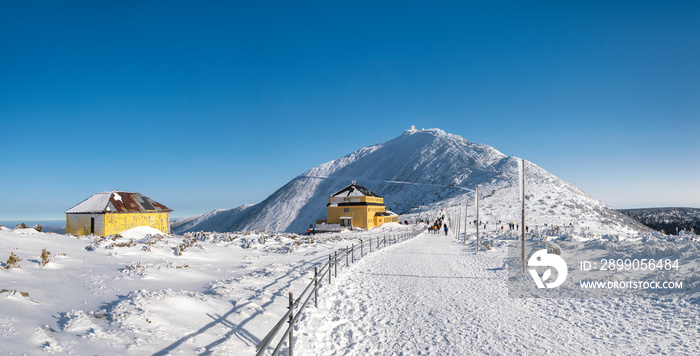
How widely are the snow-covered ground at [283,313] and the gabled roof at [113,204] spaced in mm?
25462

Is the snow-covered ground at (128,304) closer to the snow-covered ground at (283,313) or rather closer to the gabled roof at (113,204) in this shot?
the snow-covered ground at (283,313)

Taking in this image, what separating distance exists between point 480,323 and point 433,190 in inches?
4374

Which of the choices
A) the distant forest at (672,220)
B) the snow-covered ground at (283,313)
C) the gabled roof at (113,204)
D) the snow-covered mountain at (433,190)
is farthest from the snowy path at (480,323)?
the distant forest at (672,220)

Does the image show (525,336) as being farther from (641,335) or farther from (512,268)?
(512,268)

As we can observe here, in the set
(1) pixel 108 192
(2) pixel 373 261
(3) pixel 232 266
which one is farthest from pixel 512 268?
(1) pixel 108 192

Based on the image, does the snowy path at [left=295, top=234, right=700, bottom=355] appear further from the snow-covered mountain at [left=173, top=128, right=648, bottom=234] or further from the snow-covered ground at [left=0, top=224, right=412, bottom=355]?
the snow-covered mountain at [left=173, top=128, right=648, bottom=234]

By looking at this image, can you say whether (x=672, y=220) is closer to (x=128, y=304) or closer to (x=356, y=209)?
(x=356, y=209)

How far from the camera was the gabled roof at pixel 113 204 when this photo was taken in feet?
116

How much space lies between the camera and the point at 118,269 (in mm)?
11000

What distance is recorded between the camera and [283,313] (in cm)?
869

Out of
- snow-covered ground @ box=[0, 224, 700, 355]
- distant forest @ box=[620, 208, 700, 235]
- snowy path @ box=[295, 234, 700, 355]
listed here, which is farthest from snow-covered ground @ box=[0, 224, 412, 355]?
distant forest @ box=[620, 208, 700, 235]

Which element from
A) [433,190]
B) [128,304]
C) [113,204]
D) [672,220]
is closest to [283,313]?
[128,304]

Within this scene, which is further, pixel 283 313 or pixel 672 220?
pixel 672 220

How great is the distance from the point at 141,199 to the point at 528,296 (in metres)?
41.5
